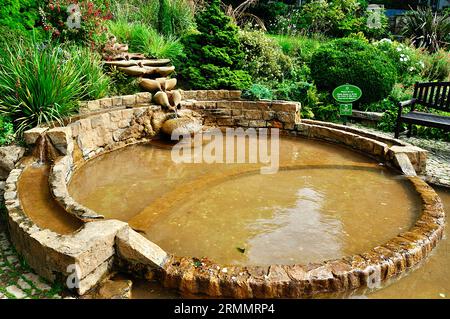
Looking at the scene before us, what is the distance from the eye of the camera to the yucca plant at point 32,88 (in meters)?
4.74

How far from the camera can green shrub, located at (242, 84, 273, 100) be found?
7195 mm

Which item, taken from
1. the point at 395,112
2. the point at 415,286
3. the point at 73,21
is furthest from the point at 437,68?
the point at 73,21

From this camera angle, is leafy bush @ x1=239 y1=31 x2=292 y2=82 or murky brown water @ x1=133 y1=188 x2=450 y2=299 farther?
leafy bush @ x1=239 y1=31 x2=292 y2=82

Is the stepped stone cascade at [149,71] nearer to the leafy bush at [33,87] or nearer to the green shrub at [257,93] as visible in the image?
the green shrub at [257,93]

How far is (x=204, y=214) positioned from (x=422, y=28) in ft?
38.2

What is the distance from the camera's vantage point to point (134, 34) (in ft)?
26.4

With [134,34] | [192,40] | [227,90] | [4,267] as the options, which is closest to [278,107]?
[227,90]

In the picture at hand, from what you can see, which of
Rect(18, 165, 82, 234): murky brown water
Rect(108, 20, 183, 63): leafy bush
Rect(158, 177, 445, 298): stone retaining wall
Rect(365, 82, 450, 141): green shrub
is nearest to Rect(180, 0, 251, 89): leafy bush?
Rect(108, 20, 183, 63): leafy bush

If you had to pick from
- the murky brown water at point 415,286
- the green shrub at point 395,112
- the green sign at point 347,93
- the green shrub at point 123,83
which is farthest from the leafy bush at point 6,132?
the green shrub at point 395,112

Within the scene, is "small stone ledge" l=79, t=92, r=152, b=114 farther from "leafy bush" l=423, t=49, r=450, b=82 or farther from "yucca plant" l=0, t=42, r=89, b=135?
"leafy bush" l=423, t=49, r=450, b=82

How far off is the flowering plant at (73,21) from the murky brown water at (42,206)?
3764 millimetres

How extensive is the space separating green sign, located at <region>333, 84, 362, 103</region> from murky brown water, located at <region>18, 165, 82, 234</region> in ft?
14.6

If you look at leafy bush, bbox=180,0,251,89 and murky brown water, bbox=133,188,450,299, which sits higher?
leafy bush, bbox=180,0,251,89

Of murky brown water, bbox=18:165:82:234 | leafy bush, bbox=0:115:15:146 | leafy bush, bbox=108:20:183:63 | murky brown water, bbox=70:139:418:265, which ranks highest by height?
leafy bush, bbox=108:20:183:63
